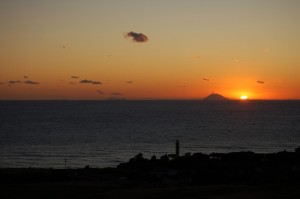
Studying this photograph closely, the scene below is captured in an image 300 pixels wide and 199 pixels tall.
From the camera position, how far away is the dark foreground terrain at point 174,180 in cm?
2362

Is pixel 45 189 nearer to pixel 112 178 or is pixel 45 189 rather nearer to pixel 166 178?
pixel 112 178

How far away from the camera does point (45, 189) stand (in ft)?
81.4

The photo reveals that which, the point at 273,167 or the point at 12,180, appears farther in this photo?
the point at 273,167

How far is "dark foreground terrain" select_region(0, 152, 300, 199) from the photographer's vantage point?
23625mm

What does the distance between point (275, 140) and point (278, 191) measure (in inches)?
2030

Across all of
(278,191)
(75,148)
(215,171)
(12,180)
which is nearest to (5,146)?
(75,148)

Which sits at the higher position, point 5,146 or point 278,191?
point 5,146

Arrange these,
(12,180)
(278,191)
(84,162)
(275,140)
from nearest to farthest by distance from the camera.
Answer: (278,191) < (12,180) < (84,162) < (275,140)

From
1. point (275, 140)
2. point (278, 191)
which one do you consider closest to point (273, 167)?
point (278, 191)

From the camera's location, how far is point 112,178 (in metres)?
29.0

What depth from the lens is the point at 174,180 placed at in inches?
1078

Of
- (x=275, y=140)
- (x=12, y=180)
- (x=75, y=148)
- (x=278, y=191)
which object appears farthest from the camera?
(x=275, y=140)

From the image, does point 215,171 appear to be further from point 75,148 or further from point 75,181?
point 75,148

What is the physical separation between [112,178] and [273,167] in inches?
442
